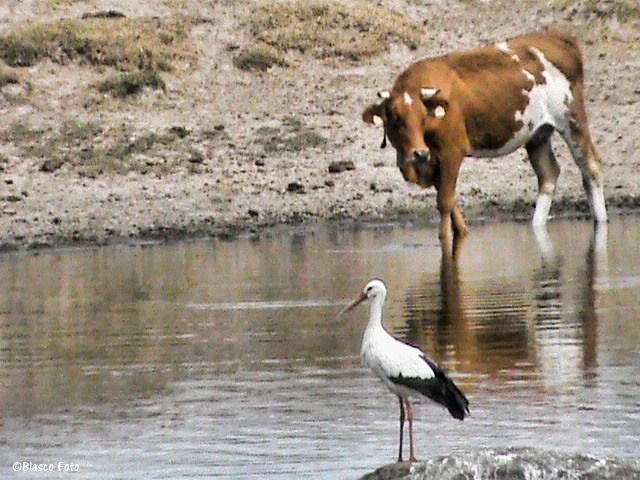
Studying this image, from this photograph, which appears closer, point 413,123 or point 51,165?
point 413,123

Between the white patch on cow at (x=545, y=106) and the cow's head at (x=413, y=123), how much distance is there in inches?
65.1

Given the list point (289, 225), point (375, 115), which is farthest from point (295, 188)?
point (375, 115)

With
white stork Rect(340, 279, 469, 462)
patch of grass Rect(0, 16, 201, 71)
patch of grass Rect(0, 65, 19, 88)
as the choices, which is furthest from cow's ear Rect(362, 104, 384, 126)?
white stork Rect(340, 279, 469, 462)

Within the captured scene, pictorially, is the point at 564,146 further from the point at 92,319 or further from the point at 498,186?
the point at 92,319

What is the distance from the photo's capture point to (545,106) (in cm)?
2416

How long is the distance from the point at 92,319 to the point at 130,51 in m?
14.6

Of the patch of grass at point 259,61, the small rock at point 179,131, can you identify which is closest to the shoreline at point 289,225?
the small rock at point 179,131

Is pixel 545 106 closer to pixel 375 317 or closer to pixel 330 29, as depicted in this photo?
pixel 330 29

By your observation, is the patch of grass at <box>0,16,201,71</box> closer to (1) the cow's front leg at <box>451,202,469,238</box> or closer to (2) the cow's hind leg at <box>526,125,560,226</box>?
(2) the cow's hind leg at <box>526,125,560,226</box>

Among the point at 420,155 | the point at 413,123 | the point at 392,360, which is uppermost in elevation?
the point at 413,123

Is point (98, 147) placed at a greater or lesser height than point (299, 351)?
greater

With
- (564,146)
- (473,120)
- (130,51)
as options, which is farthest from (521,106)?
(130,51)

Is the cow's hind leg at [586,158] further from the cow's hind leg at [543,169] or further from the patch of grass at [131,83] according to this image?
the patch of grass at [131,83]

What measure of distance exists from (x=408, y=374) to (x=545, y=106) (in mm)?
13827
